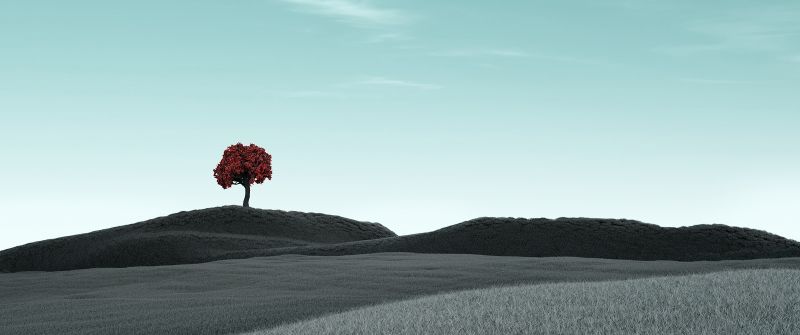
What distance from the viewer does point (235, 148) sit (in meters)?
59.2

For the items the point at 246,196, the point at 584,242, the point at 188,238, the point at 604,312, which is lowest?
the point at 604,312

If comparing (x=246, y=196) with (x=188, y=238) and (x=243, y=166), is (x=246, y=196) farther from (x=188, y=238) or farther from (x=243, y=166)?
(x=188, y=238)

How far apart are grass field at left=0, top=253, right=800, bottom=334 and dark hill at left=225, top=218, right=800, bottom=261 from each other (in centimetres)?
823

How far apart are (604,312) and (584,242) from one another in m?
25.9

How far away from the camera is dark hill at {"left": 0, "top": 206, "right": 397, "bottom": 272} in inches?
1711

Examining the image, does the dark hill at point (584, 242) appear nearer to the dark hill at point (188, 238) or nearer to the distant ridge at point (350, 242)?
the distant ridge at point (350, 242)

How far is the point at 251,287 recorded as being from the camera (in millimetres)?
23031

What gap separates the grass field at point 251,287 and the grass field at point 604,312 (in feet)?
10.7

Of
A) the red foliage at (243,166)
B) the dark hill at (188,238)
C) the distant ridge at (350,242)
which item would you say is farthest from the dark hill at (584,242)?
the red foliage at (243,166)

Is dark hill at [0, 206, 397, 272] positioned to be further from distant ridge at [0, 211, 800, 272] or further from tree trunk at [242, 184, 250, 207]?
tree trunk at [242, 184, 250, 207]

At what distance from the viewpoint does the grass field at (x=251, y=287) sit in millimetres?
17375

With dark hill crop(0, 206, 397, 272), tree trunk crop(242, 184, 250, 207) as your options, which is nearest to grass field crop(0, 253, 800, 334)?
dark hill crop(0, 206, 397, 272)

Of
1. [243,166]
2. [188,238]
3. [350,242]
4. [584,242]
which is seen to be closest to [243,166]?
[243,166]

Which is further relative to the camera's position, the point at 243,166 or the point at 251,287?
the point at 243,166
